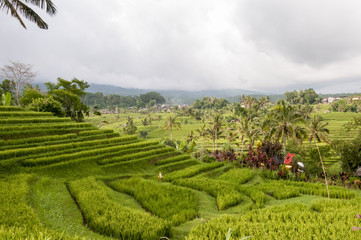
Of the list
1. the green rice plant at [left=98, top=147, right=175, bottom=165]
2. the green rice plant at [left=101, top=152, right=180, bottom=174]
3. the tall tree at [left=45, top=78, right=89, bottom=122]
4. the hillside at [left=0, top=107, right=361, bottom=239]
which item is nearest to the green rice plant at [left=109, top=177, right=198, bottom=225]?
the hillside at [left=0, top=107, right=361, bottom=239]

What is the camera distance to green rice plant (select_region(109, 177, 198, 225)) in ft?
24.9

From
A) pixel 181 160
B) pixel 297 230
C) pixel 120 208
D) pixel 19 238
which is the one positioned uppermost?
pixel 19 238

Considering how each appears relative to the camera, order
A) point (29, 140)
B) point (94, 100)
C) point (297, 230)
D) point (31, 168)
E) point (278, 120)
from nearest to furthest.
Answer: point (297, 230), point (31, 168), point (29, 140), point (278, 120), point (94, 100)

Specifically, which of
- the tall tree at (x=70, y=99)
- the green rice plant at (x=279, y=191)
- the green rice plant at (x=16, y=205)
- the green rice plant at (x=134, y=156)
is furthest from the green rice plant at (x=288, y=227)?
the tall tree at (x=70, y=99)

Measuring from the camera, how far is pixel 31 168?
37.8 ft

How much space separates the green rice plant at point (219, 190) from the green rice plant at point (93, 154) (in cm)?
587

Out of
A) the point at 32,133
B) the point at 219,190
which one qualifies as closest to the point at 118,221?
the point at 219,190

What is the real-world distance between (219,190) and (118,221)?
5.67 metres

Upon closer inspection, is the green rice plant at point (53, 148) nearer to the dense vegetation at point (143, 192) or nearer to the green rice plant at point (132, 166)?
the dense vegetation at point (143, 192)

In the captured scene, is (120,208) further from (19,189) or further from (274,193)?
(274,193)

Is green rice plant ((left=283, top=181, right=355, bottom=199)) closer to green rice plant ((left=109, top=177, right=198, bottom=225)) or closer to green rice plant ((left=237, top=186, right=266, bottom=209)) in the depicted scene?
green rice plant ((left=237, top=186, right=266, bottom=209))

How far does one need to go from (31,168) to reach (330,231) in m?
13.8

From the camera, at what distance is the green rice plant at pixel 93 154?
12115 mm

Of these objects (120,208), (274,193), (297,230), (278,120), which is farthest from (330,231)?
(278,120)
